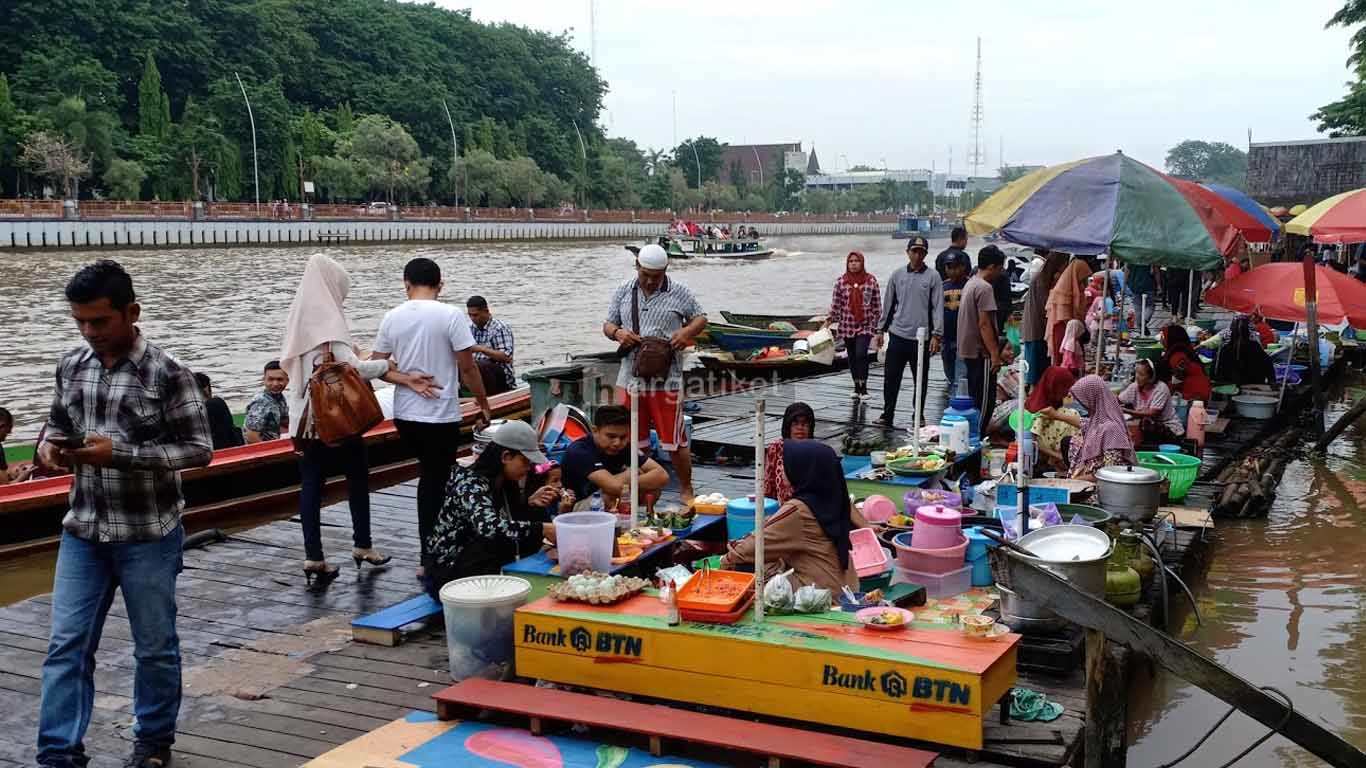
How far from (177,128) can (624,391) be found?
60.3m

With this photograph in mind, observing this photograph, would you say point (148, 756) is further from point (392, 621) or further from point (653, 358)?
point (653, 358)

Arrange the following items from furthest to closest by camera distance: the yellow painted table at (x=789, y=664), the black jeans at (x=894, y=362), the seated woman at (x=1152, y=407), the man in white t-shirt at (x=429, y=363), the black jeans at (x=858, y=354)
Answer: the black jeans at (x=858, y=354)
the black jeans at (x=894, y=362)
the seated woman at (x=1152, y=407)
the man in white t-shirt at (x=429, y=363)
the yellow painted table at (x=789, y=664)

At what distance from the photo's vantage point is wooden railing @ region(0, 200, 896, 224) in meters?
46.8

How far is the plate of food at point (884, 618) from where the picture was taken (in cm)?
434

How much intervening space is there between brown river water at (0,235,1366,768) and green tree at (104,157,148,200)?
7770 mm

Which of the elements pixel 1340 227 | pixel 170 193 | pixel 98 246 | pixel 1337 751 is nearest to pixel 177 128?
pixel 170 193

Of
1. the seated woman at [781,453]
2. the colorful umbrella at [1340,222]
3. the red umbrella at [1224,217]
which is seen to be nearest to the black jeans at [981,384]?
the red umbrella at [1224,217]

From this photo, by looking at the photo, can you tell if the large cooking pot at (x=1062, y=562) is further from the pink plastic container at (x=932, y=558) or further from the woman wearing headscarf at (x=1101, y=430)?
the woman wearing headscarf at (x=1101, y=430)

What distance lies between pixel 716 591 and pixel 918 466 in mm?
3139

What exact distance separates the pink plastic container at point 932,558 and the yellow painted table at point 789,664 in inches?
46.6

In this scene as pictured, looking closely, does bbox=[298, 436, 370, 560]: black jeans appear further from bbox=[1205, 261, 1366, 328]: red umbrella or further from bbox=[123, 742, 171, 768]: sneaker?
bbox=[1205, 261, 1366, 328]: red umbrella

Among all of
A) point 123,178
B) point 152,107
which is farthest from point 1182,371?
point 152,107

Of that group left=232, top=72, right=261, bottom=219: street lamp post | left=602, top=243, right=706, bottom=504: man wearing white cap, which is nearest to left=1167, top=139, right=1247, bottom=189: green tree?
left=232, top=72, right=261, bottom=219: street lamp post

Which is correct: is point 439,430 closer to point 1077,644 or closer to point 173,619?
point 173,619
